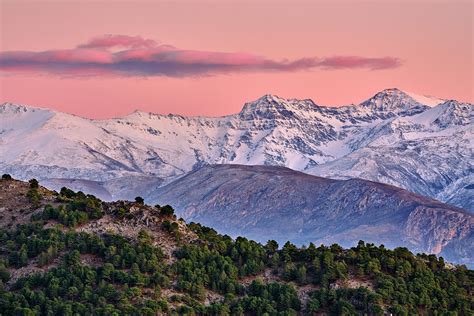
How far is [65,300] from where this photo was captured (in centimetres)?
19538

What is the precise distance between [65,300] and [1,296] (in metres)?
9.19

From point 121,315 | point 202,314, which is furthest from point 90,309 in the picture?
point 202,314

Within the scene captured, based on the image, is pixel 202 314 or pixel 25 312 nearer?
pixel 25 312

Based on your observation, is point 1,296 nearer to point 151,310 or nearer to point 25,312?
point 25,312

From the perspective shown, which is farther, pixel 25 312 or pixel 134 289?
pixel 134 289

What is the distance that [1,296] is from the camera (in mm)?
193750

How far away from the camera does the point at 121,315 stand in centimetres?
19162

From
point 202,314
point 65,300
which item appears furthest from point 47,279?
point 202,314

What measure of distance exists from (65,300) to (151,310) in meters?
12.7

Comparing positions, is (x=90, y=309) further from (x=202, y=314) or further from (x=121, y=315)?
(x=202, y=314)

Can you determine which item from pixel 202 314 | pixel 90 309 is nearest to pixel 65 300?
pixel 90 309

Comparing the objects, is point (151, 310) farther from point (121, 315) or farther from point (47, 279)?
point (47, 279)

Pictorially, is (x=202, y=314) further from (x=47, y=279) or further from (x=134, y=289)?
(x=47, y=279)

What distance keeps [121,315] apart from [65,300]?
9.42 m
